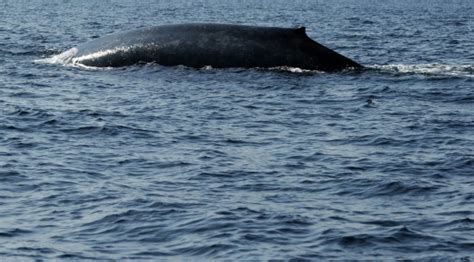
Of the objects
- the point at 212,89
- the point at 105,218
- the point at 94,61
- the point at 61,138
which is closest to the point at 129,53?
the point at 94,61

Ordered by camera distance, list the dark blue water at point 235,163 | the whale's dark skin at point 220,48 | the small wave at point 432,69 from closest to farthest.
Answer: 1. the dark blue water at point 235,163
2. the whale's dark skin at point 220,48
3. the small wave at point 432,69

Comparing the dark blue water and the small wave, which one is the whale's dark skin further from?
the small wave

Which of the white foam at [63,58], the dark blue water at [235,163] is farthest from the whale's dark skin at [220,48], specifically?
the white foam at [63,58]

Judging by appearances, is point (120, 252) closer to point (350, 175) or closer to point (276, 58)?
point (350, 175)

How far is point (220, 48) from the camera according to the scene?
1126 inches

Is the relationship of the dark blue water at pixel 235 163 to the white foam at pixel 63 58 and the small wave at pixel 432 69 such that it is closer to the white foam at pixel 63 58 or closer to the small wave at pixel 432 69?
the small wave at pixel 432 69

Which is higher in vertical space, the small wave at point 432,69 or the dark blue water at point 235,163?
the dark blue water at point 235,163

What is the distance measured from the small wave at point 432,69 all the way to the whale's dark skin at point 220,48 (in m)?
1.63

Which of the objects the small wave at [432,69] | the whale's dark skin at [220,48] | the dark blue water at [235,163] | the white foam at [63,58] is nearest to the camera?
the dark blue water at [235,163]

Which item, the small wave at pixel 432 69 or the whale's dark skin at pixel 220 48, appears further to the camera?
the small wave at pixel 432 69

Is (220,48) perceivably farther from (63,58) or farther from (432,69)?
(432,69)

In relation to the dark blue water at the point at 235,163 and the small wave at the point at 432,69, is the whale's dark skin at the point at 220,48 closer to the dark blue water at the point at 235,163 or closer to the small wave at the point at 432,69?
the dark blue water at the point at 235,163

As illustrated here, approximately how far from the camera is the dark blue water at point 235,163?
14.1m

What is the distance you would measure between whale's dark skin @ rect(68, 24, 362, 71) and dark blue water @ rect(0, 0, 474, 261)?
0.35m
